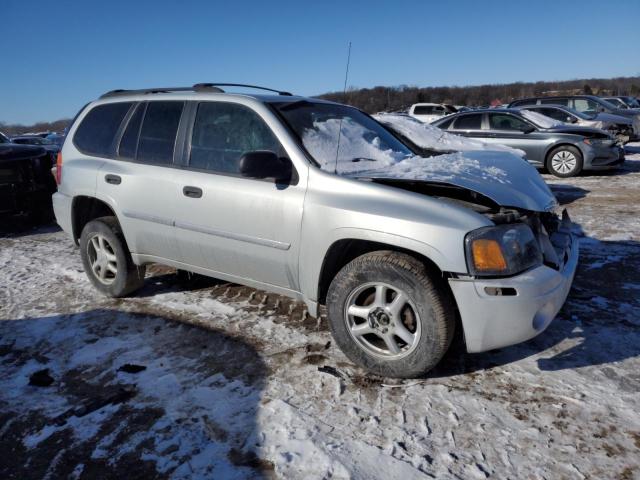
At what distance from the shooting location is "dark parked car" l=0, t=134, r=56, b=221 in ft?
22.0

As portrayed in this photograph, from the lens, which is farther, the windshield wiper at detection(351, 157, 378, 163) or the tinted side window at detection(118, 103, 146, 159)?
the tinted side window at detection(118, 103, 146, 159)

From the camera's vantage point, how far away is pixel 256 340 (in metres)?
3.40

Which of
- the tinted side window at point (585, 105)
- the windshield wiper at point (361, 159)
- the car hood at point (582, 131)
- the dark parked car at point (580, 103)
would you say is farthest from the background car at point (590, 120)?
the windshield wiper at point (361, 159)

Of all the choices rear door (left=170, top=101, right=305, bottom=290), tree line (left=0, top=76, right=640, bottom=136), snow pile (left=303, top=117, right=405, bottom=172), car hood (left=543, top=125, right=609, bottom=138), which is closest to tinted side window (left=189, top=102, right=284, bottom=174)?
rear door (left=170, top=101, right=305, bottom=290)

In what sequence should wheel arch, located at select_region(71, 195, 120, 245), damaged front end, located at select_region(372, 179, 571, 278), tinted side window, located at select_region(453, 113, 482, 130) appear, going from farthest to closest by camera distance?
tinted side window, located at select_region(453, 113, 482, 130), wheel arch, located at select_region(71, 195, 120, 245), damaged front end, located at select_region(372, 179, 571, 278)

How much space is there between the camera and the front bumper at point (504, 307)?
2531mm

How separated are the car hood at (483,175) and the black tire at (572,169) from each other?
7.51 meters

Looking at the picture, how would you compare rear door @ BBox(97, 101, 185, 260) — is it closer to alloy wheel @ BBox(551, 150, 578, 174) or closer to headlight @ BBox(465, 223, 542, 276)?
headlight @ BBox(465, 223, 542, 276)

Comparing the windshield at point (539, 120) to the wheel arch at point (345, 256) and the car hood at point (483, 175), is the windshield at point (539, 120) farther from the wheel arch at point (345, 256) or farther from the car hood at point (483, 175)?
the wheel arch at point (345, 256)

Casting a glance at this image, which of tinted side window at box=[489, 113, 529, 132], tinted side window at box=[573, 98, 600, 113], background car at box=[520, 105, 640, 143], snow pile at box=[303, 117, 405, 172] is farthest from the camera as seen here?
tinted side window at box=[573, 98, 600, 113]

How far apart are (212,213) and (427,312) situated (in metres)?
1.67

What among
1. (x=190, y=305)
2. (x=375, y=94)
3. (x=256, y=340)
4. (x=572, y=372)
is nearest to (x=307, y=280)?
(x=256, y=340)

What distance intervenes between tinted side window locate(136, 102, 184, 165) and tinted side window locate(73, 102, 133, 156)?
368mm

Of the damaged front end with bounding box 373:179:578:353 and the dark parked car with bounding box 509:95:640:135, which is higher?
the dark parked car with bounding box 509:95:640:135
